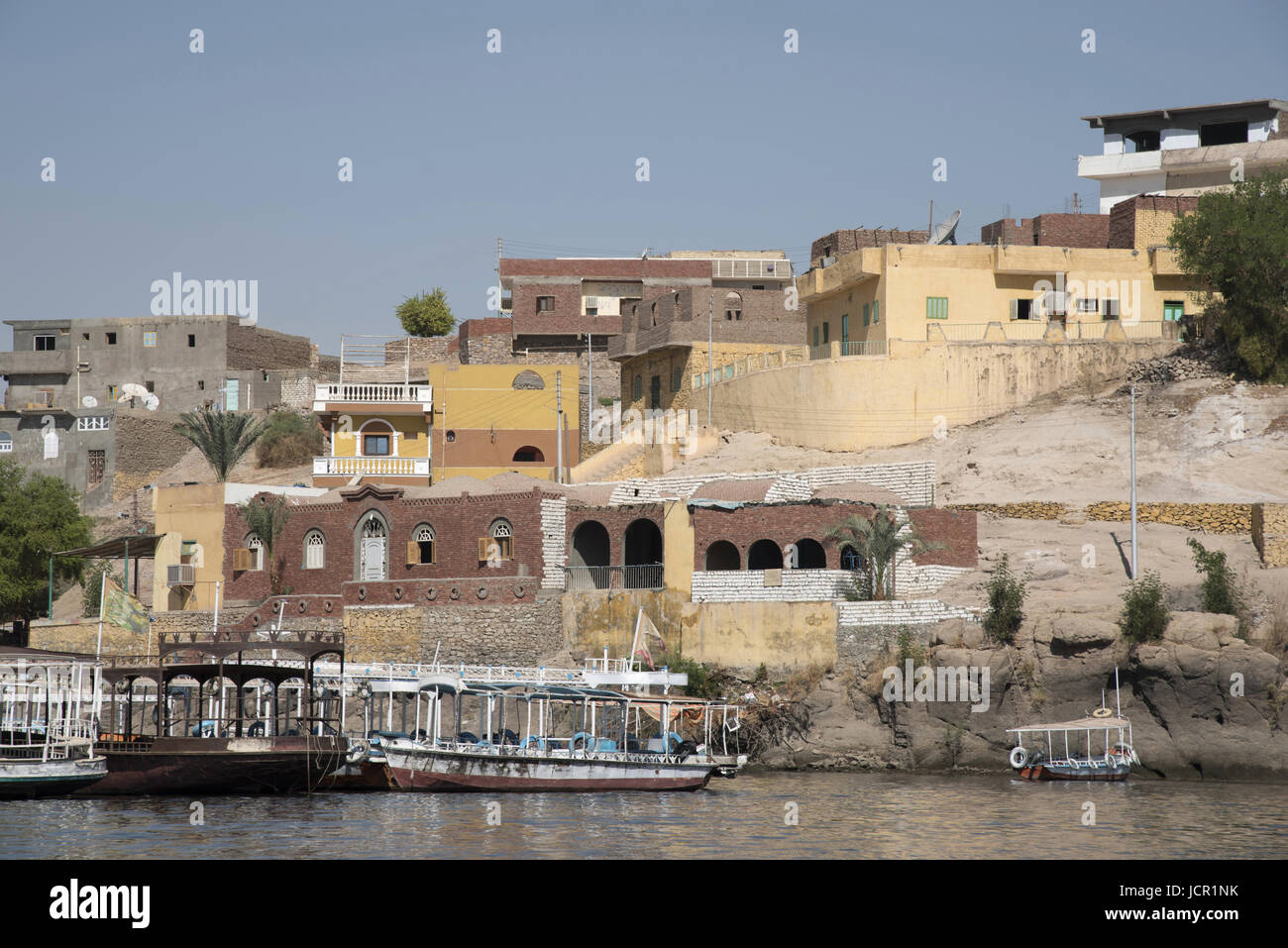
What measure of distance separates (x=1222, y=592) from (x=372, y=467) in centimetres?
3173

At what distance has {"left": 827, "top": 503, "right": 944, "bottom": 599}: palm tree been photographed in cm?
4150

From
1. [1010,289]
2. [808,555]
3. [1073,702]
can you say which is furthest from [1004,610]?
[1010,289]

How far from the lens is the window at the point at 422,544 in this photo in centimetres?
4831

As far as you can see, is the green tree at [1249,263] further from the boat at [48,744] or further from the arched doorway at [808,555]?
the boat at [48,744]

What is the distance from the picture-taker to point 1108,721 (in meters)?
36.2

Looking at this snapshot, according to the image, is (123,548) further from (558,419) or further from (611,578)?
(611,578)

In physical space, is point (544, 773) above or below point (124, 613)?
below

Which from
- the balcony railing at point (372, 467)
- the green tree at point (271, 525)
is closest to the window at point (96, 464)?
the balcony railing at point (372, 467)

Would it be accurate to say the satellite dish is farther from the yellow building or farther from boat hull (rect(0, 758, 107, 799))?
boat hull (rect(0, 758, 107, 799))

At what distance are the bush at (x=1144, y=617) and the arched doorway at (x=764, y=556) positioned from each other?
11786 mm

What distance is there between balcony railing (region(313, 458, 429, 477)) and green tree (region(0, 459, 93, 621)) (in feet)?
33.0

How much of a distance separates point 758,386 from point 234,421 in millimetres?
23350

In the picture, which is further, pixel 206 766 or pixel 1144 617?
pixel 1144 617

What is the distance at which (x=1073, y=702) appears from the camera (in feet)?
124
